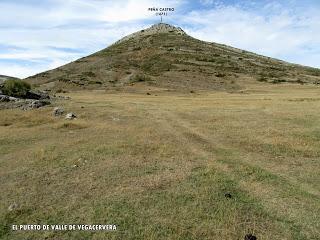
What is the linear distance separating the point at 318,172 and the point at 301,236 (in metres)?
8.13

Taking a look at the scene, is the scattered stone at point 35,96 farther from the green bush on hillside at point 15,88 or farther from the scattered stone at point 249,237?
the scattered stone at point 249,237

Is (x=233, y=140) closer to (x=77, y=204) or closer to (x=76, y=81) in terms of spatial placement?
(x=77, y=204)

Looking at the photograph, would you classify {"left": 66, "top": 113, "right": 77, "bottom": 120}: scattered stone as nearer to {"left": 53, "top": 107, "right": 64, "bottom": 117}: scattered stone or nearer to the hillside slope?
{"left": 53, "top": 107, "right": 64, "bottom": 117}: scattered stone

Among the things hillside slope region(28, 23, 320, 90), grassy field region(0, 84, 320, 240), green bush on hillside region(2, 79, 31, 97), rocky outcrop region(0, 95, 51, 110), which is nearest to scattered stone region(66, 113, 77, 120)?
grassy field region(0, 84, 320, 240)

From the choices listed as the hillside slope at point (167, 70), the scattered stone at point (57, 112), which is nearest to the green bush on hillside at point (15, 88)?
the scattered stone at point (57, 112)

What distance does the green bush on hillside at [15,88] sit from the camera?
196 ft

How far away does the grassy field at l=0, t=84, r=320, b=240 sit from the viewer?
16.0 meters

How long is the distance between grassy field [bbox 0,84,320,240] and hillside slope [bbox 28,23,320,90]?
62.4m

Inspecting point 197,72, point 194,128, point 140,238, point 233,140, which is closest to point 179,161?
point 233,140

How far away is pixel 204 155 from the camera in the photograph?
2559 cm

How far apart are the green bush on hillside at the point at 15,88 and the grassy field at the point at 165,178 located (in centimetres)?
2425

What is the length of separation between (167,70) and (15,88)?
6401 cm

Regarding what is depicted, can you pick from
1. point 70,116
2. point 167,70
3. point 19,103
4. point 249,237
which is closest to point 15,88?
point 19,103

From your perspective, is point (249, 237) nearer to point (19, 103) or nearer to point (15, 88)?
point (19, 103)
